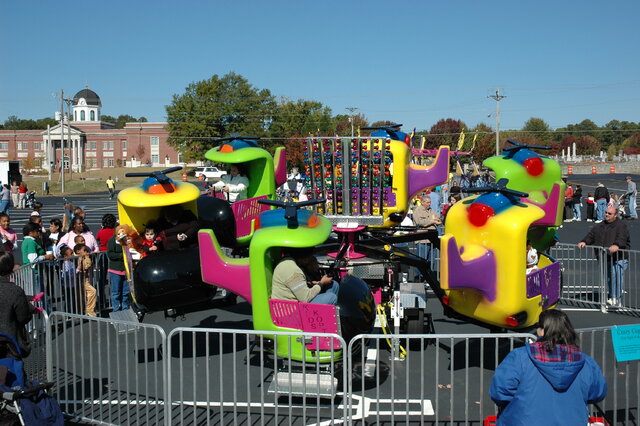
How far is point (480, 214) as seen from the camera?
23.3 ft

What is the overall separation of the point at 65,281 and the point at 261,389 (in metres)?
5.25

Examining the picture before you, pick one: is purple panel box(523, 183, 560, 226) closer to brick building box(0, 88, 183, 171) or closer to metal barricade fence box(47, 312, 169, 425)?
metal barricade fence box(47, 312, 169, 425)

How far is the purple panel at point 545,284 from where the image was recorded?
283 inches

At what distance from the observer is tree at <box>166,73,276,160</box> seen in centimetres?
6850

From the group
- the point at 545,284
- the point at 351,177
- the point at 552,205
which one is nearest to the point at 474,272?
the point at 545,284

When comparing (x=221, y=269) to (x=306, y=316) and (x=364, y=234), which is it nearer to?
(x=306, y=316)

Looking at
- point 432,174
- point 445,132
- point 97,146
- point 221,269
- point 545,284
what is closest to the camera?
point 221,269

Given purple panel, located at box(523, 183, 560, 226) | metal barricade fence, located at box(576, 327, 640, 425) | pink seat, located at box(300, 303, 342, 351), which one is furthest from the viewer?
purple panel, located at box(523, 183, 560, 226)

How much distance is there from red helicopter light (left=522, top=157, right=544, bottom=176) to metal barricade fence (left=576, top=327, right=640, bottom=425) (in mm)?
2112

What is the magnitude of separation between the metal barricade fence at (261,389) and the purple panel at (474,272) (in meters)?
1.57

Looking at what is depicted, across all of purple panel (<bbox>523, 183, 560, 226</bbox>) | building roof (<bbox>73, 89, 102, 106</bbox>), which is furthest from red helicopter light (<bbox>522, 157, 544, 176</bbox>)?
building roof (<bbox>73, 89, 102, 106</bbox>)

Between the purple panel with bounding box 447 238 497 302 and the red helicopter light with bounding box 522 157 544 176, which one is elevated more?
the red helicopter light with bounding box 522 157 544 176

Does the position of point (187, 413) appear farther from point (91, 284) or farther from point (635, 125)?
point (635, 125)

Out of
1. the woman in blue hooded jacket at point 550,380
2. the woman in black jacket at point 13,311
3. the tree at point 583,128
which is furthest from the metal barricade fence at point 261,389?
the tree at point 583,128
